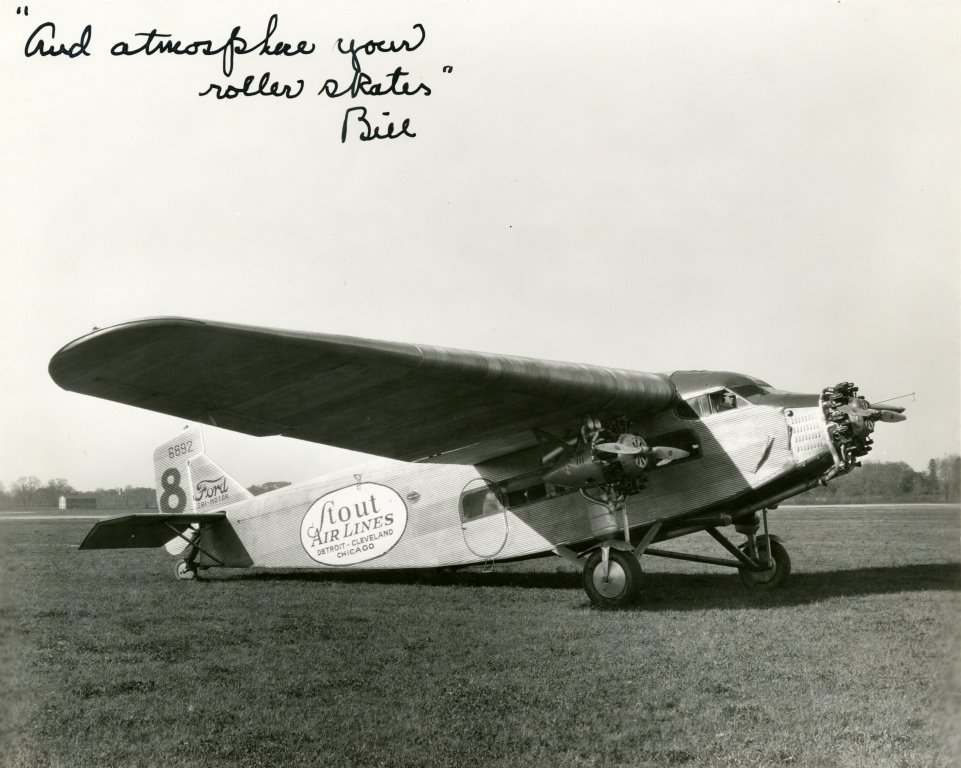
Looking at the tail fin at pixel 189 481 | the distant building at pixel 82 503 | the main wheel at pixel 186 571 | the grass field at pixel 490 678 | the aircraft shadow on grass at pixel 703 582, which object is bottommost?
the distant building at pixel 82 503

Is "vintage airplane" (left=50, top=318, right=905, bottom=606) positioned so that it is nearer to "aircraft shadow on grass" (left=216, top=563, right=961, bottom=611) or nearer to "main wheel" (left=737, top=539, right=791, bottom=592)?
"main wheel" (left=737, top=539, right=791, bottom=592)

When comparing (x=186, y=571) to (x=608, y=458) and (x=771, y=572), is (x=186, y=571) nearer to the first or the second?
(x=608, y=458)

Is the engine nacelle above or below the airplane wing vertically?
below

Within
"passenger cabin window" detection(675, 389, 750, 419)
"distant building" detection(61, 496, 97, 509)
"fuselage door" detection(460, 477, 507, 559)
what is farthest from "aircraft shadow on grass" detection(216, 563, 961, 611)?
"distant building" detection(61, 496, 97, 509)

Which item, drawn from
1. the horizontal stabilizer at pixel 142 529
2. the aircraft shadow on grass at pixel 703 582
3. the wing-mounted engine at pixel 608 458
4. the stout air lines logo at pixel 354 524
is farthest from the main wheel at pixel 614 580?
the horizontal stabilizer at pixel 142 529

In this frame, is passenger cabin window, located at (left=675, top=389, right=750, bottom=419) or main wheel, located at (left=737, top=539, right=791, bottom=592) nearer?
passenger cabin window, located at (left=675, top=389, right=750, bottom=419)

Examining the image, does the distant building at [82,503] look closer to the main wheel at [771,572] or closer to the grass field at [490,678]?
the grass field at [490,678]
